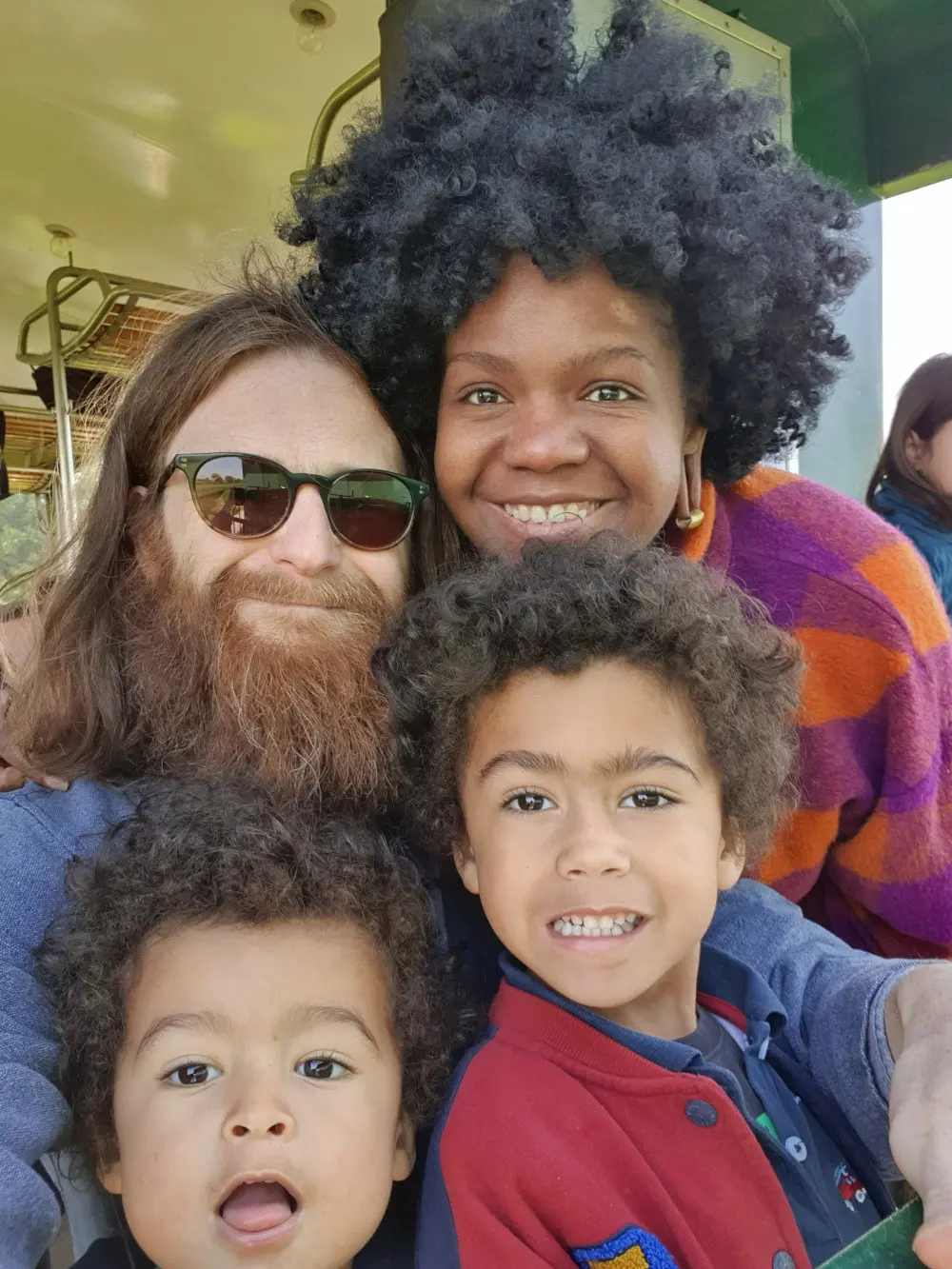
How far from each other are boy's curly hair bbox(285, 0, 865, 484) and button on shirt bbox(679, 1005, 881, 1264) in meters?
1.07

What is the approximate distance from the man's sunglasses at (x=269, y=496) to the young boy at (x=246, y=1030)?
43cm

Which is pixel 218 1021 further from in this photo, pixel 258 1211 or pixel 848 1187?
pixel 848 1187

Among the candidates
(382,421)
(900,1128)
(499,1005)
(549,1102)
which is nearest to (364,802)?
(499,1005)

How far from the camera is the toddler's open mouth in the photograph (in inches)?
42.2

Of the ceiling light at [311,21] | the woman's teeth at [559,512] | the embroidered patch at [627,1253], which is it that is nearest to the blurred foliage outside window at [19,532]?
the ceiling light at [311,21]

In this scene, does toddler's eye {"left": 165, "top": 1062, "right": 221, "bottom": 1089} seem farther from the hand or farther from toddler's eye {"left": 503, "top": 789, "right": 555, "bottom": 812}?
the hand

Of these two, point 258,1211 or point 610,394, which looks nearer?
point 258,1211

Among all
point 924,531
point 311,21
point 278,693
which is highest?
point 311,21

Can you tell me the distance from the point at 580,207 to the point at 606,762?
839 mm

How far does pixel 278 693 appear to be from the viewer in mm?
1553

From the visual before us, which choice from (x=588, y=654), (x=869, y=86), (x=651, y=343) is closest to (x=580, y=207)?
(x=651, y=343)

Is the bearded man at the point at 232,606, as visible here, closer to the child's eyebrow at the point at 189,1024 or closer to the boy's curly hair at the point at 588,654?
the boy's curly hair at the point at 588,654

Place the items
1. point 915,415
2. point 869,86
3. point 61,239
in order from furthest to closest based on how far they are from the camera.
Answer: point 61,239 → point 915,415 → point 869,86

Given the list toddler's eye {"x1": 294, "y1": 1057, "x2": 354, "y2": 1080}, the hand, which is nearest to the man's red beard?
toddler's eye {"x1": 294, "y1": 1057, "x2": 354, "y2": 1080}
